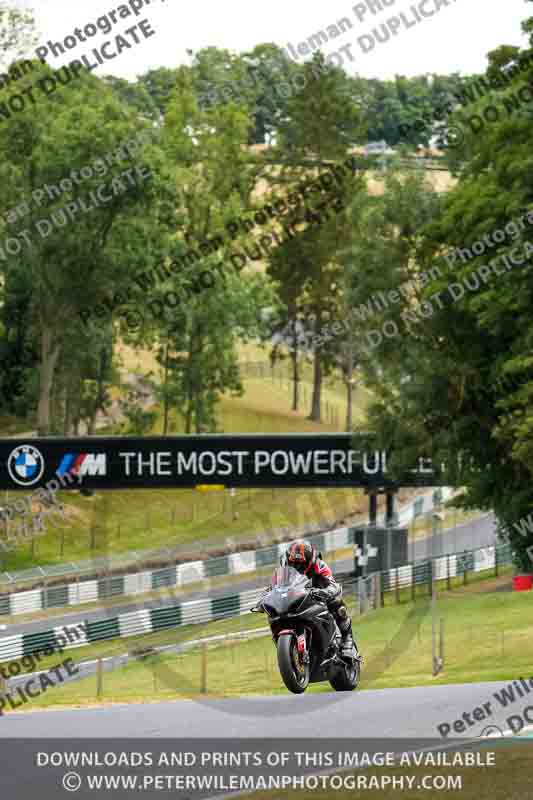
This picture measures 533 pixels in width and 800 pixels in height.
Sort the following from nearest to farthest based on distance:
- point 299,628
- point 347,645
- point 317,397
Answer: point 299,628
point 347,645
point 317,397

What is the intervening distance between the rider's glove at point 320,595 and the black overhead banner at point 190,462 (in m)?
30.0

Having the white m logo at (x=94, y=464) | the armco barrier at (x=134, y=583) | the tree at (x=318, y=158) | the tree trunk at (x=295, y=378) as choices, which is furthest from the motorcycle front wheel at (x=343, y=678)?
the tree trunk at (x=295, y=378)

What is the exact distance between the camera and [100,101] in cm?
6781

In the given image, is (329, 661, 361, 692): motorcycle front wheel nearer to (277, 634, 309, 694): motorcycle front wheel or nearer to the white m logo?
(277, 634, 309, 694): motorcycle front wheel

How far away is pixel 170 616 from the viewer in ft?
135

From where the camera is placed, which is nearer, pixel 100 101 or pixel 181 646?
pixel 181 646

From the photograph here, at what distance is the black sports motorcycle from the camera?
38.9ft

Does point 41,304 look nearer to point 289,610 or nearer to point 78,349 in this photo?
point 78,349

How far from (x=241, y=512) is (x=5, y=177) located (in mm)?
19633

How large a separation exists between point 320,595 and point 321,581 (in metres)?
0.21

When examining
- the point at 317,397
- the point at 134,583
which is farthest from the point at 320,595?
the point at 317,397

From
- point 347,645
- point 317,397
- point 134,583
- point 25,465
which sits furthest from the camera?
Answer: point 317,397

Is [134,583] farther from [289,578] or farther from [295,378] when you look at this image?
[295,378]
